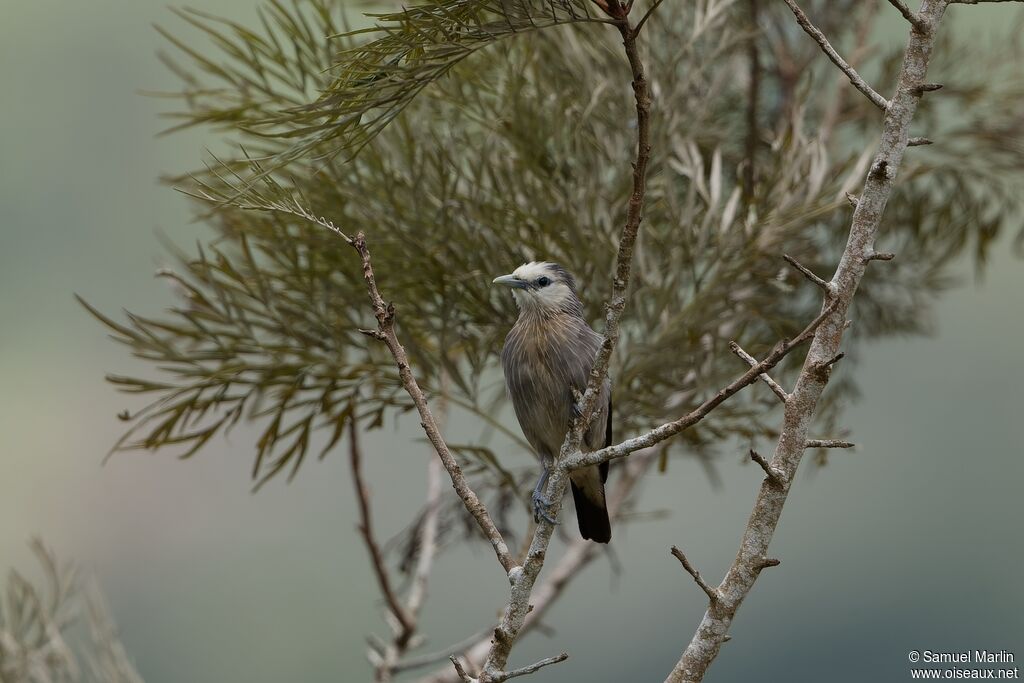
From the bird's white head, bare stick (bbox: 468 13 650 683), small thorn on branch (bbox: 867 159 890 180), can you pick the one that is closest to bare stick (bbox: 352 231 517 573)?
bare stick (bbox: 468 13 650 683)

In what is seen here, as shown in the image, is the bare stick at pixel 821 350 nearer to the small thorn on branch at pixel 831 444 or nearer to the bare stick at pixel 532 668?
the small thorn on branch at pixel 831 444

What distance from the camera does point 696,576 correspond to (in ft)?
4.97

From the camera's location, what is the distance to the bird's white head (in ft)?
6.89

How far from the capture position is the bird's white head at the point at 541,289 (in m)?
2.10

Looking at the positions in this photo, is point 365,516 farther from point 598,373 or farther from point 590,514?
point 598,373

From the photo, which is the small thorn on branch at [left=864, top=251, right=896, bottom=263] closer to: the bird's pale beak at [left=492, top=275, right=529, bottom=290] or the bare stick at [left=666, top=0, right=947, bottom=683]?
the bare stick at [left=666, top=0, right=947, bottom=683]

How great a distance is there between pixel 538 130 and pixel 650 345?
1.78ft

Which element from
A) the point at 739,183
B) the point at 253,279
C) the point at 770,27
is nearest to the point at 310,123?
the point at 253,279

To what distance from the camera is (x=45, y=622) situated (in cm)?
301

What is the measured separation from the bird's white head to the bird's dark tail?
0.36 meters

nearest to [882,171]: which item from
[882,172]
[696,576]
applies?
[882,172]

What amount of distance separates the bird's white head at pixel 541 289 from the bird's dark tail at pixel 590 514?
0.36 m

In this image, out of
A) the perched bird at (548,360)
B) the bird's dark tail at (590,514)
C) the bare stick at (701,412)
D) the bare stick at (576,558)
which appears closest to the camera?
the bare stick at (701,412)

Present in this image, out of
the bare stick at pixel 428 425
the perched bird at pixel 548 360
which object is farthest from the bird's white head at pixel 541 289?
the bare stick at pixel 428 425
